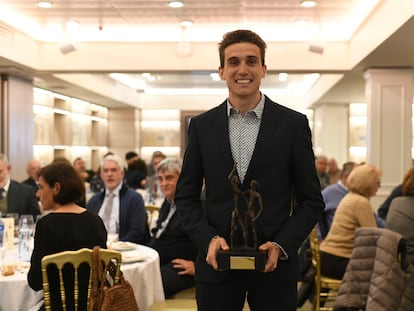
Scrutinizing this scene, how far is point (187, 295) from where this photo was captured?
14.1ft

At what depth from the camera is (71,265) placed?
9.75 feet

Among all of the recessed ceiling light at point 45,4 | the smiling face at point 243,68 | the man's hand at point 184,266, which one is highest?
the recessed ceiling light at point 45,4

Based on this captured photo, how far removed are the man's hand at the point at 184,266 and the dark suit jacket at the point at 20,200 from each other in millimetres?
1832

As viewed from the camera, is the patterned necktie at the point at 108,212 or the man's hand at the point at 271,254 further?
the patterned necktie at the point at 108,212

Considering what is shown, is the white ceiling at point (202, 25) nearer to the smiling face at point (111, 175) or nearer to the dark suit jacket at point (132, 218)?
the smiling face at point (111, 175)

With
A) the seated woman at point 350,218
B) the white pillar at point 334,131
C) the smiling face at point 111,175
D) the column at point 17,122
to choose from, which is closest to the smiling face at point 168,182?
the smiling face at point 111,175

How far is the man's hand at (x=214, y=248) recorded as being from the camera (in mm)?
1694

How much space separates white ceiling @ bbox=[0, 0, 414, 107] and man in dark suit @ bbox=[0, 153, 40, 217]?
6.58 ft

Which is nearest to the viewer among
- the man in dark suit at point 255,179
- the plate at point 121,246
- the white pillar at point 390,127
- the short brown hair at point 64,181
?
the man in dark suit at point 255,179

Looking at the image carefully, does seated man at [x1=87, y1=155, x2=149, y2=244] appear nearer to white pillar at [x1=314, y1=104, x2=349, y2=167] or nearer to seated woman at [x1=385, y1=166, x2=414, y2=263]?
seated woman at [x1=385, y1=166, x2=414, y2=263]

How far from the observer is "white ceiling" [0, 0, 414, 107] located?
251 inches

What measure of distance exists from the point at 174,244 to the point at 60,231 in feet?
4.89

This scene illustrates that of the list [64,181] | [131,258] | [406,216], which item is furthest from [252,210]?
[406,216]

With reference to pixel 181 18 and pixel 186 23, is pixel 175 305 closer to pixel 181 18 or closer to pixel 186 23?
pixel 181 18
